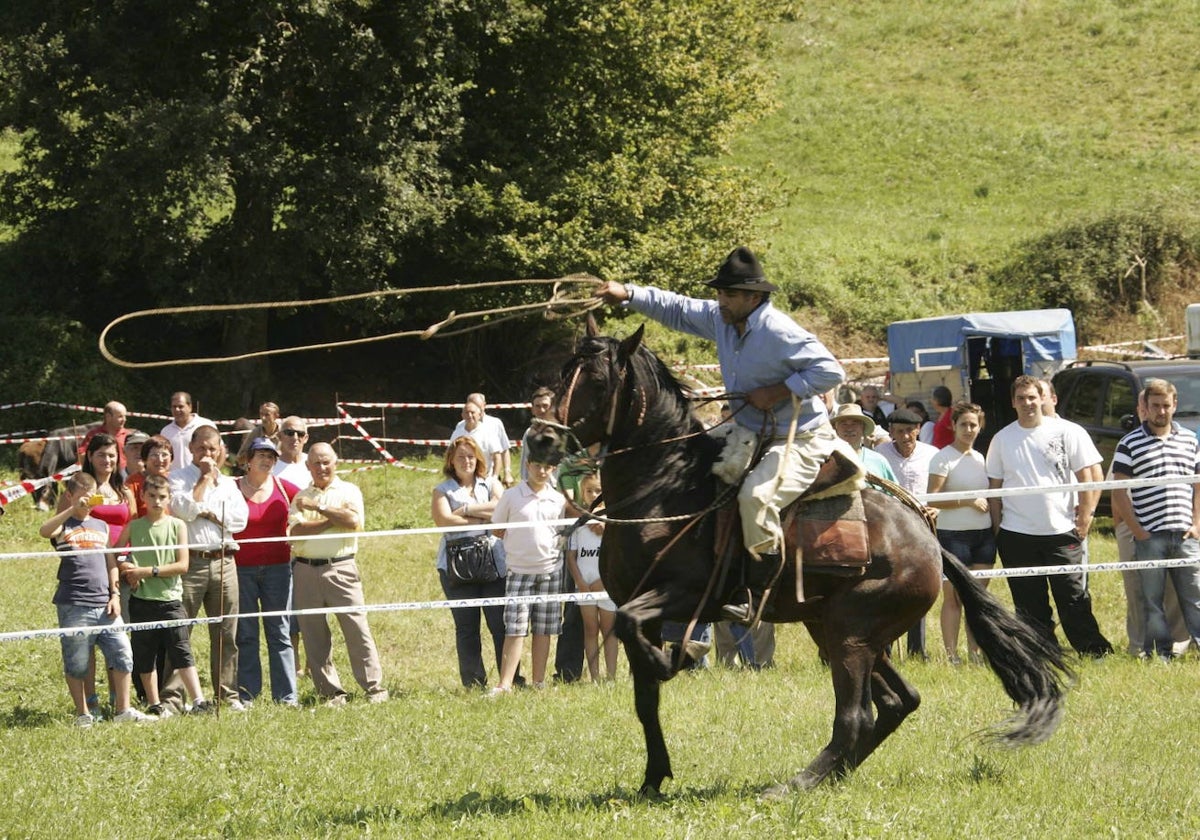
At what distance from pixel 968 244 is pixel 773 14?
815cm

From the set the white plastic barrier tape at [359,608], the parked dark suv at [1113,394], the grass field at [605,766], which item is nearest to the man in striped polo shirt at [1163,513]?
the grass field at [605,766]

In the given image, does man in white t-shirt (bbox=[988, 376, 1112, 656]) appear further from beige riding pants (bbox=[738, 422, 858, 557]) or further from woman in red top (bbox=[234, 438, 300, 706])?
woman in red top (bbox=[234, 438, 300, 706])

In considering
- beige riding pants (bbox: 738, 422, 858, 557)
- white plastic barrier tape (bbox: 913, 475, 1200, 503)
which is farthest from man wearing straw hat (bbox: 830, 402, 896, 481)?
beige riding pants (bbox: 738, 422, 858, 557)

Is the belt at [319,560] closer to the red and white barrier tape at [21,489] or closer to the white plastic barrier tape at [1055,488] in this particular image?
the white plastic barrier tape at [1055,488]

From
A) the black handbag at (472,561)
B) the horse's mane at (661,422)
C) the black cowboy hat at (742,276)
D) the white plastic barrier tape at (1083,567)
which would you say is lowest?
the white plastic barrier tape at (1083,567)

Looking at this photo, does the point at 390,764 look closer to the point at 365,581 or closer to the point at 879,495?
the point at 879,495

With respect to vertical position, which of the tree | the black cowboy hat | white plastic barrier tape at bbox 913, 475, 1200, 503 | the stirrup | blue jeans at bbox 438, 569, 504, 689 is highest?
the tree

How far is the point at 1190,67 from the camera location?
48.3 meters

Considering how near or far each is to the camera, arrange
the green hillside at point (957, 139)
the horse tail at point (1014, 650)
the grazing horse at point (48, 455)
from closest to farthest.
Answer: the horse tail at point (1014, 650) → the grazing horse at point (48, 455) → the green hillside at point (957, 139)

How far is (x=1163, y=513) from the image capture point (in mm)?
10922

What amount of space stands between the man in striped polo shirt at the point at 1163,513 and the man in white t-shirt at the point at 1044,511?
36 centimetres

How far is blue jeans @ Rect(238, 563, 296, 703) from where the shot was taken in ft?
35.5

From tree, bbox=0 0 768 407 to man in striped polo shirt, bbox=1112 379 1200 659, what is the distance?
15.4 m

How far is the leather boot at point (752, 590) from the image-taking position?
7.16m
